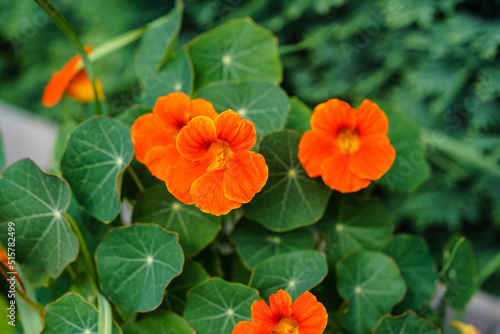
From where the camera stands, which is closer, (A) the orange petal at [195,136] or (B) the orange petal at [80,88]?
(A) the orange petal at [195,136]

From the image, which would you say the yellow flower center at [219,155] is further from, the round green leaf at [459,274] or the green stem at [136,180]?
the round green leaf at [459,274]

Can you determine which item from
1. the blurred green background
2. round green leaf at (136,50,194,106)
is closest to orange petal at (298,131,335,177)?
round green leaf at (136,50,194,106)

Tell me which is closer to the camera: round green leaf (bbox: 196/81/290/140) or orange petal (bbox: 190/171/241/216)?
orange petal (bbox: 190/171/241/216)

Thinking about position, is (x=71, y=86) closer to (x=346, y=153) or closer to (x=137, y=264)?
(x=137, y=264)

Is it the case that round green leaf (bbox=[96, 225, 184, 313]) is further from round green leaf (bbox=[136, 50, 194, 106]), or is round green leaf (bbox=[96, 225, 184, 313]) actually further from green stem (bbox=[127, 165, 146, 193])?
round green leaf (bbox=[136, 50, 194, 106])

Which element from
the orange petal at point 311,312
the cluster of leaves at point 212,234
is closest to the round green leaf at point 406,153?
the cluster of leaves at point 212,234

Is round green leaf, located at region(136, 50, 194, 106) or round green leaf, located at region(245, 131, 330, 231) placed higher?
round green leaf, located at region(136, 50, 194, 106)

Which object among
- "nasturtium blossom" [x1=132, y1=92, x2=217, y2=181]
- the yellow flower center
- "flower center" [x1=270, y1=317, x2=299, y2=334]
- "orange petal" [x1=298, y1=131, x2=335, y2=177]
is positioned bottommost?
"flower center" [x1=270, y1=317, x2=299, y2=334]
